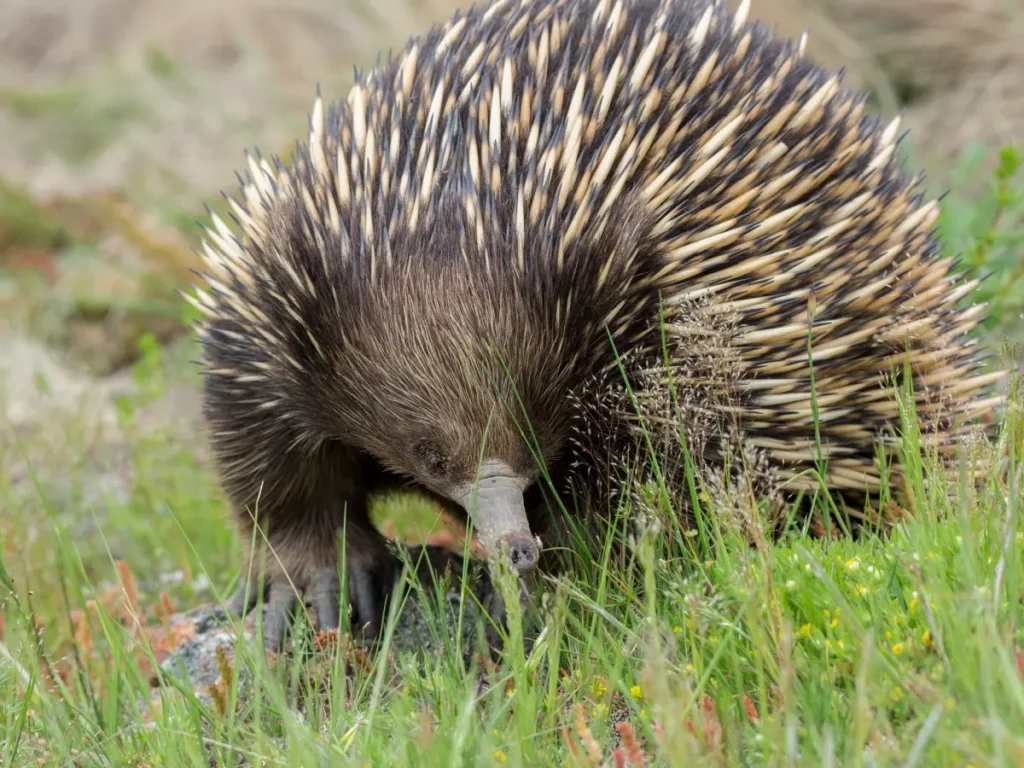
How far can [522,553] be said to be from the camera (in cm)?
225

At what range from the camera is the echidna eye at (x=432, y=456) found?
255 centimetres

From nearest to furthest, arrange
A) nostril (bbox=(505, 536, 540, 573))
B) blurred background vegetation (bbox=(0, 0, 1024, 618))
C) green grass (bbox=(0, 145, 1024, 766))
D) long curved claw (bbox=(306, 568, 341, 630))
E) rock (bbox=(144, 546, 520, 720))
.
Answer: green grass (bbox=(0, 145, 1024, 766))
nostril (bbox=(505, 536, 540, 573))
rock (bbox=(144, 546, 520, 720))
long curved claw (bbox=(306, 568, 341, 630))
blurred background vegetation (bbox=(0, 0, 1024, 618))

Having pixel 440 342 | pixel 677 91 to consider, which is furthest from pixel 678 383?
pixel 677 91

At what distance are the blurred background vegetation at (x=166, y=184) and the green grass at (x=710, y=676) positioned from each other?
1.40 meters

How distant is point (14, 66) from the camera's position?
13844mm

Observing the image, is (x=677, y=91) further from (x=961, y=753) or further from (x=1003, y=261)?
(x=1003, y=261)

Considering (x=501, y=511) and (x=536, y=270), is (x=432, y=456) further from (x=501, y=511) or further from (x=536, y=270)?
(x=536, y=270)

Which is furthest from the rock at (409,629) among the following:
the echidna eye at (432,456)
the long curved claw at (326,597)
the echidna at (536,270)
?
the echidna eye at (432,456)

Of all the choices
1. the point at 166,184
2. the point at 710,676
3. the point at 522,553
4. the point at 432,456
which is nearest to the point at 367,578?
the point at 432,456

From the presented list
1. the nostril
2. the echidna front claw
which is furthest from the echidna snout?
the echidna front claw

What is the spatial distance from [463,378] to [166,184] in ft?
21.8

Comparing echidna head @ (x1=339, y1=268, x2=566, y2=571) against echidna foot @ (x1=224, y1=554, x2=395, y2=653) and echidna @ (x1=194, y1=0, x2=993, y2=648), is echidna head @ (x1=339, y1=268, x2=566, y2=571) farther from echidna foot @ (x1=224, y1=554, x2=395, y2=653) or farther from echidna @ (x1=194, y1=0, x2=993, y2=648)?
echidna foot @ (x1=224, y1=554, x2=395, y2=653)

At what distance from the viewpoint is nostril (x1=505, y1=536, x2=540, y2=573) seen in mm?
2223

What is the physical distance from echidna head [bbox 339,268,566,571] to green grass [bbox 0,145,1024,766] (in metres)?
0.26
